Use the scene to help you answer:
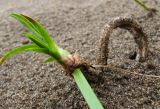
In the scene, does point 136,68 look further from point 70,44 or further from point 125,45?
point 70,44

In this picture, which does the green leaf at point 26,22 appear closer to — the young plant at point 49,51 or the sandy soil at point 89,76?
the young plant at point 49,51

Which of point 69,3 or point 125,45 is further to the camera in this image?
point 69,3

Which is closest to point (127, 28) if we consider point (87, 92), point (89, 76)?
point (89, 76)

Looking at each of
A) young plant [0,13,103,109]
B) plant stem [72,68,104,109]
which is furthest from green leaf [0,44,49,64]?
plant stem [72,68,104,109]

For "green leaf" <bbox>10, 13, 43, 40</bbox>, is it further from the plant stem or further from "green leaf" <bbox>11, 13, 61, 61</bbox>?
the plant stem

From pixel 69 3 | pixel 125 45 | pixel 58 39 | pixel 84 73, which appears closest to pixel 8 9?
pixel 69 3

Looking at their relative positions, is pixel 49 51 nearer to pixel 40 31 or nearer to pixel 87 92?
pixel 40 31
